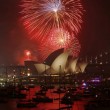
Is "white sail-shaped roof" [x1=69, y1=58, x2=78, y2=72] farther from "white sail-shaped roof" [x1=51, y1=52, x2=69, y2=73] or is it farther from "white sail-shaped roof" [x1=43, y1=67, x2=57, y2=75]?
"white sail-shaped roof" [x1=43, y1=67, x2=57, y2=75]

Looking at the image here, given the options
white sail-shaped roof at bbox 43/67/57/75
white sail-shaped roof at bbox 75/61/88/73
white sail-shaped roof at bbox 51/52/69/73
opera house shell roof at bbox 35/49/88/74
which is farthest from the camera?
white sail-shaped roof at bbox 75/61/88/73

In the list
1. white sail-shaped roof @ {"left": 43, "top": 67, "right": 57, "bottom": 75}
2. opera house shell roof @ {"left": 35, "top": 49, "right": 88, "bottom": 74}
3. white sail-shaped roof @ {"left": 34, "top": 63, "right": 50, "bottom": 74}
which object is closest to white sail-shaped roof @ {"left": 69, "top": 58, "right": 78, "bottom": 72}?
opera house shell roof @ {"left": 35, "top": 49, "right": 88, "bottom": 74}

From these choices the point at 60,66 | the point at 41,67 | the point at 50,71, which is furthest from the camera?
the point at 41,67

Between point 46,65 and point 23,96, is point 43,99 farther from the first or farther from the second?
point 46,65

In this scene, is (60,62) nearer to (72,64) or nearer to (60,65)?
(60,65)

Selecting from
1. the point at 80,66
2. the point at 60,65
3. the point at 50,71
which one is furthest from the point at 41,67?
the point at 80,66

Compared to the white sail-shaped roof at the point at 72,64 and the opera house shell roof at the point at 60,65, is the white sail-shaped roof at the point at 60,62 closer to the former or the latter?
the opera house shell roof at the point at 60,65

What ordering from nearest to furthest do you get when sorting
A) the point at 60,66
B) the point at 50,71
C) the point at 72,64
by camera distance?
the point at 60,66 → the point at 50,71 → the point at 72,64

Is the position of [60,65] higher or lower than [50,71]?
higher
